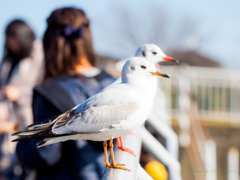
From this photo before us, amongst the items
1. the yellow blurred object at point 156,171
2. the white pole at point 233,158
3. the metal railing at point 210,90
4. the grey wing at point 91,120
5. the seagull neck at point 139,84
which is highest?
the seagull neck at point 139,84

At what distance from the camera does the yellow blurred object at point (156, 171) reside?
2.06 meters

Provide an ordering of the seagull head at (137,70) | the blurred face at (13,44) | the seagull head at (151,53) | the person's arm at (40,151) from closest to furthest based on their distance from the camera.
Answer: the seagull head at (137,70), the seagull head at (151,53), the person's arm at (40,151), the blurred face at (13,44)

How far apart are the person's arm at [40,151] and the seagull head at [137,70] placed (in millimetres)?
725

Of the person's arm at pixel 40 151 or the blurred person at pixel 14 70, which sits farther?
the blurred person at pixel 14 70

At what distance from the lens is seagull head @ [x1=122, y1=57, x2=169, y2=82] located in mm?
967

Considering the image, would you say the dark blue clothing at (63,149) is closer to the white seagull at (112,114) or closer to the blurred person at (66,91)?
the blurred person at (66,91)

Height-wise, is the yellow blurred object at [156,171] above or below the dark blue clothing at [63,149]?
below

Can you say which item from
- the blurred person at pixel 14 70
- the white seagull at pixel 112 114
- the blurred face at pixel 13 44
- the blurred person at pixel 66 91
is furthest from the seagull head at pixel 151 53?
the blurred face at pixel 13 44

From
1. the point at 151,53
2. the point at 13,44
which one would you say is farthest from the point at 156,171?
the point at 13,44

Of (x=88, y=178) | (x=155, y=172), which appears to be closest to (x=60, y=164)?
(x=88, y=178)

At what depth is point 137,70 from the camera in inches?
38.2

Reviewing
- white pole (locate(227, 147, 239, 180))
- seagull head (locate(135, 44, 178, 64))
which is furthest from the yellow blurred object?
white pole (locate(227, 147, 239, 180))

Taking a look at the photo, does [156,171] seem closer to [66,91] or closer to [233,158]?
[66,91]

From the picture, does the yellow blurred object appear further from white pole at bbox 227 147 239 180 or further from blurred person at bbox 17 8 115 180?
white pole at bbox 227 147 239 180
